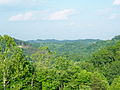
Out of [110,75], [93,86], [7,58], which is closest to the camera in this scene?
[7,58]

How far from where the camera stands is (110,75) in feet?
171

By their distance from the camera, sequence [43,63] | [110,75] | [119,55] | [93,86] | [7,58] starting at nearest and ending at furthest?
[7,58] < [43,63] < [93,86] < [110,75] < [119,55]

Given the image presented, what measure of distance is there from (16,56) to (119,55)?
43.3 metres

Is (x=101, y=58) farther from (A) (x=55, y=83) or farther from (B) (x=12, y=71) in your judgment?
(B) (x=12, y=71)

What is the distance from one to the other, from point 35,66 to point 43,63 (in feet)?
3.67

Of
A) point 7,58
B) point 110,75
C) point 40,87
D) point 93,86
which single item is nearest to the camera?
point 7,58

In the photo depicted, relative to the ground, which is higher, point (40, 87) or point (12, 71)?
point (12, 71)

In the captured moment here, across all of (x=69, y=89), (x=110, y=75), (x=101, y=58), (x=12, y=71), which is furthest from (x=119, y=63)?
(x=12, y=71)

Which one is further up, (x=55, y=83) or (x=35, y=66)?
(x=35, y=66)

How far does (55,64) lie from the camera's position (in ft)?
80.5

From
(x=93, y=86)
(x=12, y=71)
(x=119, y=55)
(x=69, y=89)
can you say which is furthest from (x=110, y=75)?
(x=12, y=71)

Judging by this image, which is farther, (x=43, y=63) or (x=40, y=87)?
(x=40, y=87)

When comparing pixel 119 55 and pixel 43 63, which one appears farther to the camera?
pixel 119 55

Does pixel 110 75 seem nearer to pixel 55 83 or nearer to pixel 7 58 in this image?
pixel 55 83
